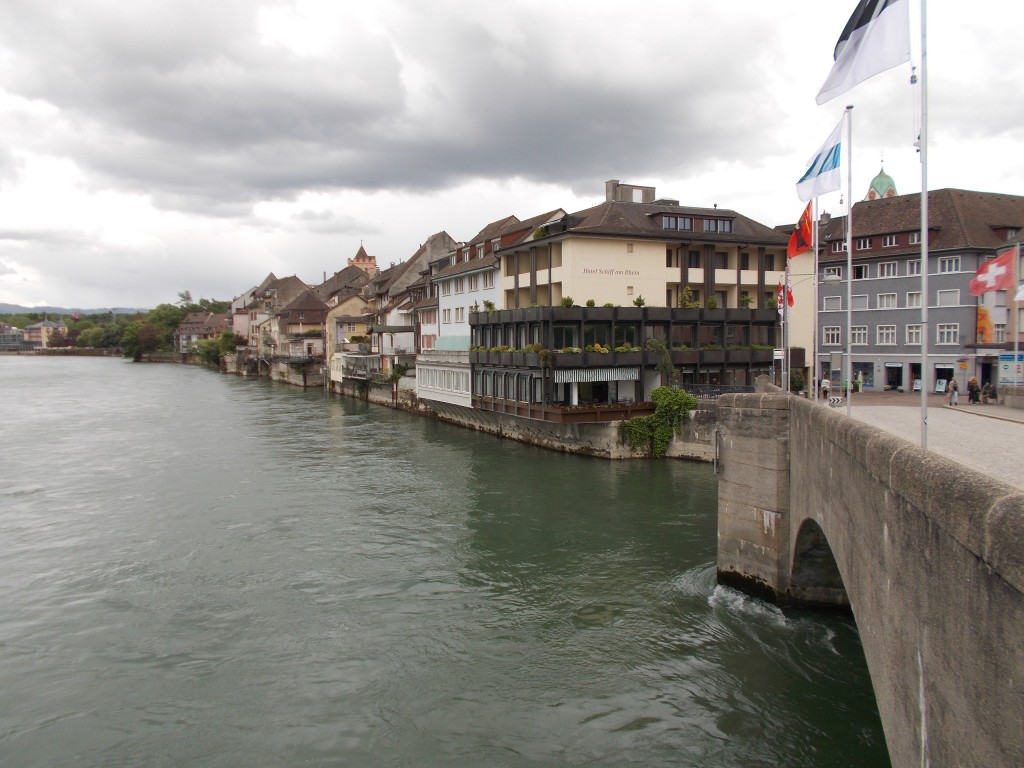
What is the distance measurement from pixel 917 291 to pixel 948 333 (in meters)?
3.66

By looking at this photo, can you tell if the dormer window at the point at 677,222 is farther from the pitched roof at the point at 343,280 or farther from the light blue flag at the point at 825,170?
the pitched roof at the point at 343,280

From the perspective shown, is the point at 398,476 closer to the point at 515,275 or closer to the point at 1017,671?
the point at 515,275

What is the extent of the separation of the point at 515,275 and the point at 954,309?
2691 centimetres

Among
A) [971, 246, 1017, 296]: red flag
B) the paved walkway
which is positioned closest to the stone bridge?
the paved walkway

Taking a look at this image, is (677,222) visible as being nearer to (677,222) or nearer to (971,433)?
(677,222)

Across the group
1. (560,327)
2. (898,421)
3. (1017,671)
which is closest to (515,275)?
(560,327)

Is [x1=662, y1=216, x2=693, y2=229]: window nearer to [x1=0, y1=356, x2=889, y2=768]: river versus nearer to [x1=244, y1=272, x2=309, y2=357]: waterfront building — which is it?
[x1=0, y1=356, x2=889, y2=768]: river

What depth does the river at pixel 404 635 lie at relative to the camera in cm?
1248

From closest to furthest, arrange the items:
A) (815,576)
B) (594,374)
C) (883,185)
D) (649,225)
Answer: (815,576) → (594,374) → (649,225) → (883,185)

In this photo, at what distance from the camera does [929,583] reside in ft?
20.1

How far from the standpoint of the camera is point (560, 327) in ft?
134

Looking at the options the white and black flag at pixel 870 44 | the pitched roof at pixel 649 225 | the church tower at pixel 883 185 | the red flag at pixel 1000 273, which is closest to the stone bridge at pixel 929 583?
the white and black flag at pixel 870 44

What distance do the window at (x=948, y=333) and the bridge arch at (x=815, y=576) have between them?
120ft

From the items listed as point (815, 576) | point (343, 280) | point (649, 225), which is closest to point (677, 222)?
point (649, 225)
